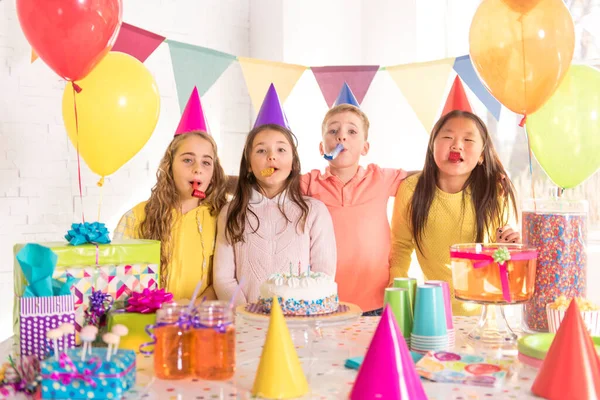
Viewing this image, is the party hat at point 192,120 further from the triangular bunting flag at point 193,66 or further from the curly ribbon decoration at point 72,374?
the curly ribbon decoration at point 72,374

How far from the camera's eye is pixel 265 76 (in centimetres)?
286

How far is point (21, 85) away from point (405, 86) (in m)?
1.71

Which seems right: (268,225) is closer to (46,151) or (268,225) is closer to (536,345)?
(536,345)

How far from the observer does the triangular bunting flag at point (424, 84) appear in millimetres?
2818

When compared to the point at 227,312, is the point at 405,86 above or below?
above

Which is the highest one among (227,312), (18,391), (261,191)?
(261,191)

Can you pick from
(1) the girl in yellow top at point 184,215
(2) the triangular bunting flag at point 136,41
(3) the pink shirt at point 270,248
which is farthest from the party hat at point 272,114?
(2) the triangular bunting flag at point 136,41

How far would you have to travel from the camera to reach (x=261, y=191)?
90.8 inches

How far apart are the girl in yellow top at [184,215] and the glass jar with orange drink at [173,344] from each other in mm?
970

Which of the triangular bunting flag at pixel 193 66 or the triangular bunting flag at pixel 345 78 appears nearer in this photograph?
the triangular bunting flag at pixel 193 66

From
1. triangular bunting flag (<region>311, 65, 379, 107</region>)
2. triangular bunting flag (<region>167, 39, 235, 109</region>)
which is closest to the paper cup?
triangular bunting flag (<region>311, 65, 379, 107</region>)

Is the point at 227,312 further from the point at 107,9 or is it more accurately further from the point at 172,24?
the point at 172,24

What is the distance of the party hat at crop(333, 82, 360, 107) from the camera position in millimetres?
2701

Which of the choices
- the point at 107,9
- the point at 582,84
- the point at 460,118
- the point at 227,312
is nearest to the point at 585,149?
the point at 582,84
